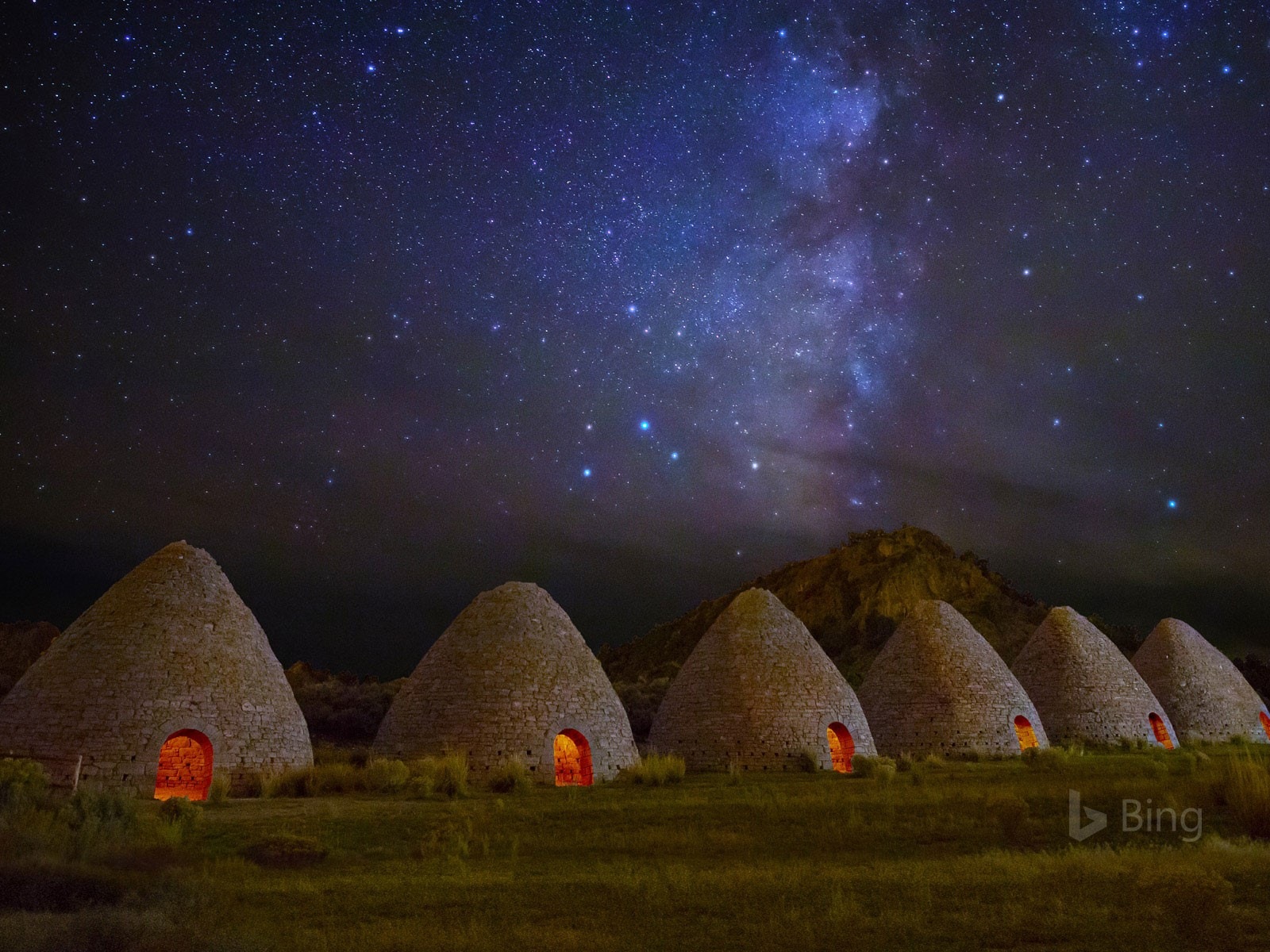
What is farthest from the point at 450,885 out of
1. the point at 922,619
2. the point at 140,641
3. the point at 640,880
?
the point at 922,619

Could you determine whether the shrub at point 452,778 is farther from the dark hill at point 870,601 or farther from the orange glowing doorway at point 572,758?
the dark hill at point 870,601

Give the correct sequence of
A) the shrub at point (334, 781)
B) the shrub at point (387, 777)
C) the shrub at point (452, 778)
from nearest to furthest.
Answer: the shrub at point (452, 778) < the shrub at point (334, 781) < the shrub at point (387, 777)

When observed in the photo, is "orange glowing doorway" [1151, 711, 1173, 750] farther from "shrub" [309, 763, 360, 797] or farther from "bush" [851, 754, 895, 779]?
"shrub" [309, 763, 360, 797]

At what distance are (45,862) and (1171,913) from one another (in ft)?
29.4

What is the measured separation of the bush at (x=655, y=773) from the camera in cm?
1473

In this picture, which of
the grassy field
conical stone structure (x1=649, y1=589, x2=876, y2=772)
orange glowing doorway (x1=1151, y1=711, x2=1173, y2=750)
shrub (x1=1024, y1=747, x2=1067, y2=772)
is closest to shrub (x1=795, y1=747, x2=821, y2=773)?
conical stone structure (x1=649, y1=589, x2=876, y2=772)

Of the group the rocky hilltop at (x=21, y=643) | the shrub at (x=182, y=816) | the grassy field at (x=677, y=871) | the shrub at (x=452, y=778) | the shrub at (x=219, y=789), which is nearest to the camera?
the grassy field at (x=677, y=871)

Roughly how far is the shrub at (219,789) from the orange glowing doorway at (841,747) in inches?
460

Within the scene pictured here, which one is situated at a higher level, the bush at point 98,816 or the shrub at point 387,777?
the bush at point 98,816

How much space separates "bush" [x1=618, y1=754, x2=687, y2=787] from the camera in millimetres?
14727

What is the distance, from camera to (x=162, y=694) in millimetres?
12930

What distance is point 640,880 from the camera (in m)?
8.19

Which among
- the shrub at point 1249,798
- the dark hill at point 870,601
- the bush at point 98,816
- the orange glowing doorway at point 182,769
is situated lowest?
the orange glowing doorway at point 182,769

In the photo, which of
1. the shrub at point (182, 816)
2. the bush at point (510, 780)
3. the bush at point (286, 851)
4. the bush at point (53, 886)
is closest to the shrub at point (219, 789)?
the shrub at point (182, 816)
